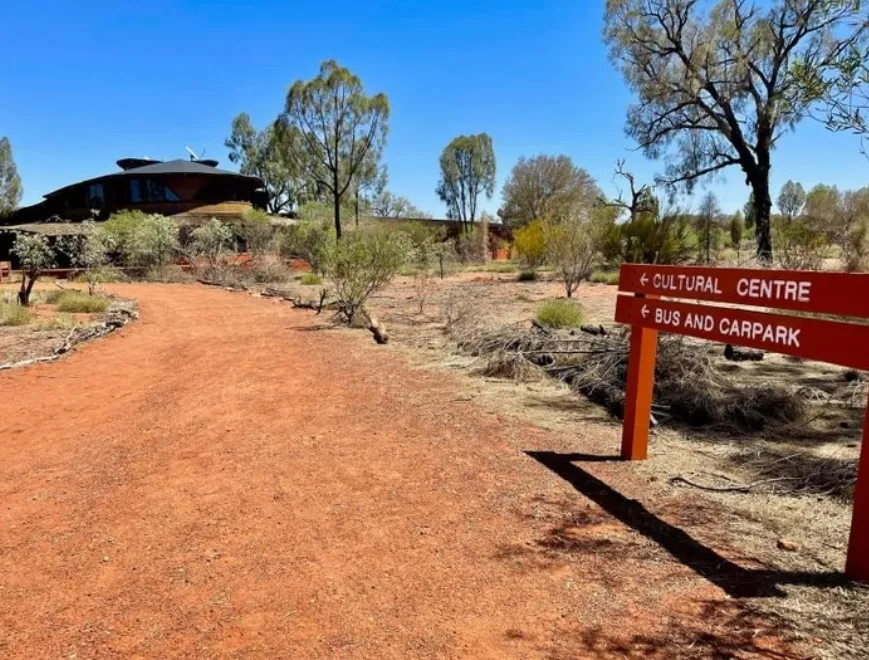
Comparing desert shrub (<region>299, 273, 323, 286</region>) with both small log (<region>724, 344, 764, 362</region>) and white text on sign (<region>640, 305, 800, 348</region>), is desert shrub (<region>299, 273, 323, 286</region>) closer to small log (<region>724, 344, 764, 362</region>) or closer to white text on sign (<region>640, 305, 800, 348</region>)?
small log (<region>724, 344, 764, 362</region>)

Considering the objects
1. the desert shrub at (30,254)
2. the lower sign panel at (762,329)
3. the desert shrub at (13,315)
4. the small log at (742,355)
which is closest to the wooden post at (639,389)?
the lower sign panel at (762,329)

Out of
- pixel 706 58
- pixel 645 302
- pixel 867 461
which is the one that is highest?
pixel 706 58

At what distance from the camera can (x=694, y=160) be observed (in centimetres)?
2725

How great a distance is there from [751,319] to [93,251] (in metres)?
24.8

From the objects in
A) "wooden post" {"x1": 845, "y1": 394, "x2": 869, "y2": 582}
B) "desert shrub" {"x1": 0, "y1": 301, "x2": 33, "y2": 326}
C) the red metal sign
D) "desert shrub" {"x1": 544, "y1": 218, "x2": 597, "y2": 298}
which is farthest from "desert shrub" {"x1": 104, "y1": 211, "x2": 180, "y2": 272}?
"wooden post" {"x1": 845, "y1": 394, "x2": 869, "y2": 582}

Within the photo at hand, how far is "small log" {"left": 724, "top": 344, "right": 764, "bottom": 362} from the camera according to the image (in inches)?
366

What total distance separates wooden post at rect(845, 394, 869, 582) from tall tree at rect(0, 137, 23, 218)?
225ft

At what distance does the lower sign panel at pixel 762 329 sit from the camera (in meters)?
3.38

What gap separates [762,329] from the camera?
153 inches

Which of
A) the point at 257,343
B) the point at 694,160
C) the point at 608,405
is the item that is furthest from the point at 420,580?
the point at 694,160

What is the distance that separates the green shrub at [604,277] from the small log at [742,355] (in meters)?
16.8

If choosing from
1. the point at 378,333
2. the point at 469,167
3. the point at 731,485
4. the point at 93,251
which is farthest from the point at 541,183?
the point at 731,485

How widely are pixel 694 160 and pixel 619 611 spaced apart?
90.5ft

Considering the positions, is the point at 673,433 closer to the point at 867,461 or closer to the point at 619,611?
the point at 867,461
